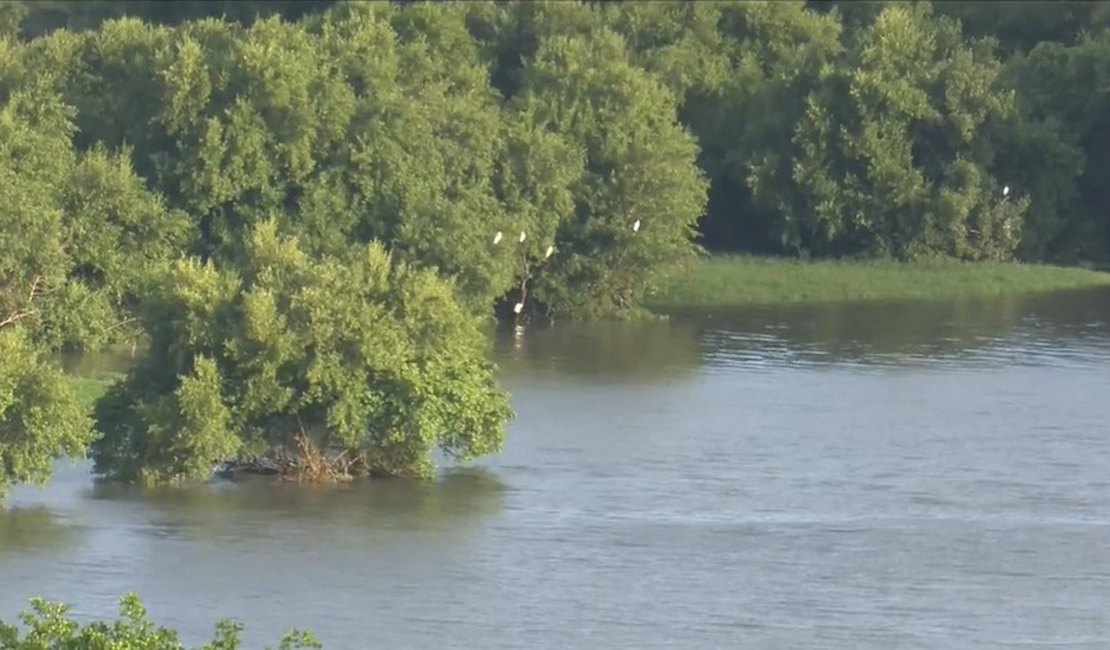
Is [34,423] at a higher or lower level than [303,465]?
higher

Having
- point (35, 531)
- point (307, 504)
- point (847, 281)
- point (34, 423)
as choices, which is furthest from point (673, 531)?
point (847, 281)

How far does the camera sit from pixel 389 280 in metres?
38.8

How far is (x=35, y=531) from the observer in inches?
1367

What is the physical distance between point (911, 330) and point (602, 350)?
693cm

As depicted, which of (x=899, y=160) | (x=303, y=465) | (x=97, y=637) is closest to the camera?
(x=97, y=637)

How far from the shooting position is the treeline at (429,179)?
1473 inches

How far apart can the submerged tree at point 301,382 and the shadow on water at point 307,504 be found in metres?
0.38

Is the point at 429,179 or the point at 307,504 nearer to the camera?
the point at 307,504

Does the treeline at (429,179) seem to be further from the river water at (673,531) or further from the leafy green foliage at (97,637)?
the leafy green foliage at (97,637)

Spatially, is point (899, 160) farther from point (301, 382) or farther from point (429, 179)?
point (301, 382)

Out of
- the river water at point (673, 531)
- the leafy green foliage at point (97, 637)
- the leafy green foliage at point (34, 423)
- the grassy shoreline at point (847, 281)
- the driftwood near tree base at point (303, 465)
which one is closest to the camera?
the leafy green foliage at point (97, 637)

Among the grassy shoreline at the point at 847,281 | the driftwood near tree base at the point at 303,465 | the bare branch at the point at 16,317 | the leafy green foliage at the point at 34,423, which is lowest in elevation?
the driftwood near tree base at the point at 303,465

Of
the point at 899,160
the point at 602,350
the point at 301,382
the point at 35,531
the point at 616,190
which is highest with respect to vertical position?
the point at 899,160

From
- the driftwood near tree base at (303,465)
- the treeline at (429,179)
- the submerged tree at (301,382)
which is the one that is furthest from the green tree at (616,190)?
the driftwood near tree base at (303,465)
